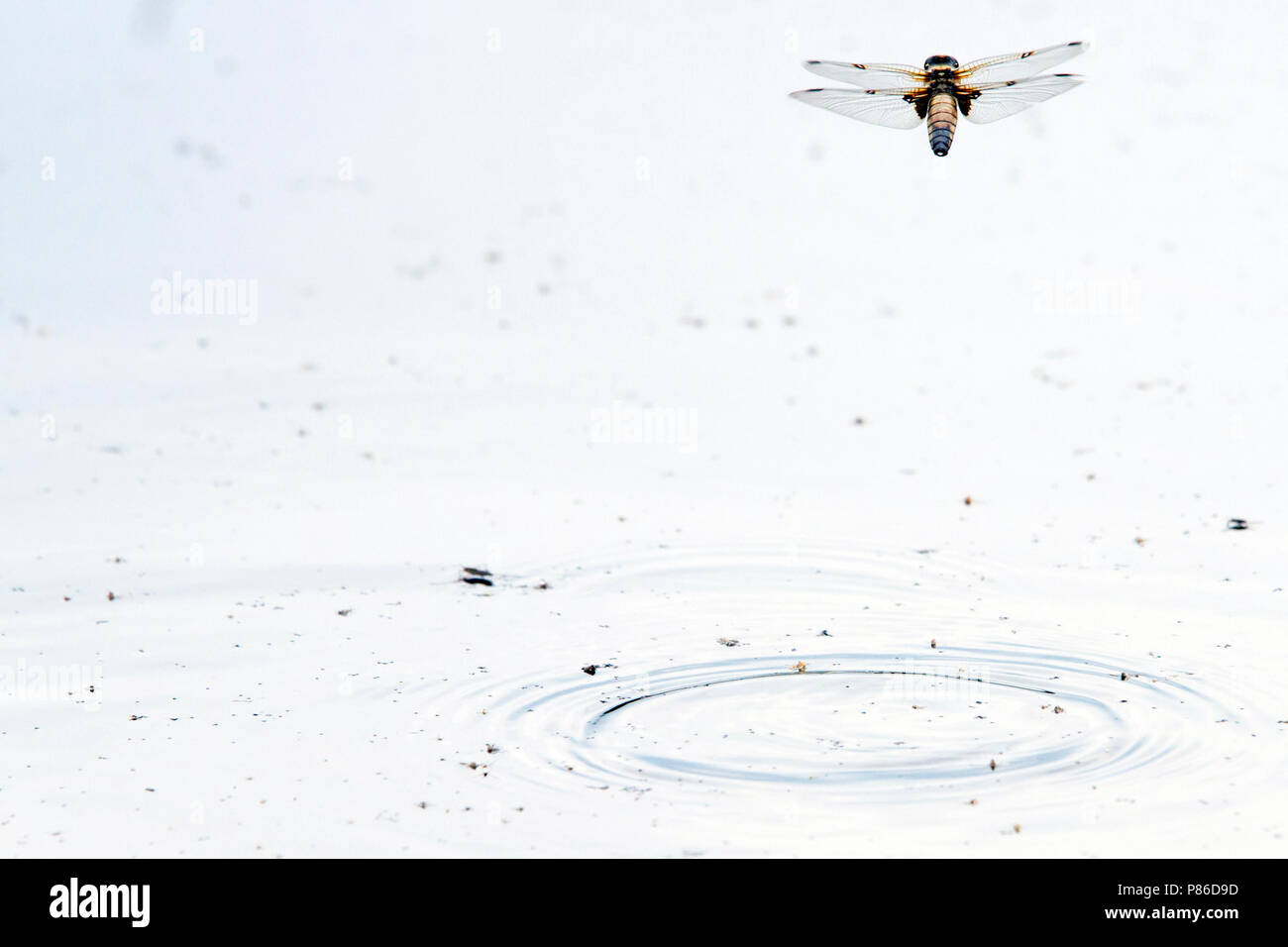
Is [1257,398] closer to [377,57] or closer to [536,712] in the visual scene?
[536,712]

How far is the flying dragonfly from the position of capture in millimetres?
3855

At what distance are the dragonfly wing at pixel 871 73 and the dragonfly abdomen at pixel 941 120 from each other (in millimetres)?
98

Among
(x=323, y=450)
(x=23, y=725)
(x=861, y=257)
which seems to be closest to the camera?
(x=23, y=725)

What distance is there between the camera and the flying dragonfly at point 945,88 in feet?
12.6

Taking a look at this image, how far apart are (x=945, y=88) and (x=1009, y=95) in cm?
28

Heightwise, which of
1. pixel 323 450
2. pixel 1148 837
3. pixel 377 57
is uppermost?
pixel 377 57

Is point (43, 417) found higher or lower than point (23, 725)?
higher

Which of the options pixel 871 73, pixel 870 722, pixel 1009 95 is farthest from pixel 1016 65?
pixel 870 722

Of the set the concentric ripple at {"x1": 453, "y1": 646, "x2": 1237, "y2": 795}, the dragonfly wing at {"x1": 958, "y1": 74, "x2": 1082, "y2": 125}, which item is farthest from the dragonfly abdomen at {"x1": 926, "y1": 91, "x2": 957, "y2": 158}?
the concentric ripple at {"x1": 453, "y1": 646, "x2": 1237, "y2": 795}

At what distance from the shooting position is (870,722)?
4457 mm

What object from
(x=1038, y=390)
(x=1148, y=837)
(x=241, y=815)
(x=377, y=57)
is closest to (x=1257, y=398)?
(x=1038, y=390)

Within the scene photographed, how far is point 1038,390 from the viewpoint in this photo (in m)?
7.98

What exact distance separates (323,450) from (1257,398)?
5.10 m

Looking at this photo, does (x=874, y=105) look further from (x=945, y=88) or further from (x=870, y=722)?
(x=870, y=722)
